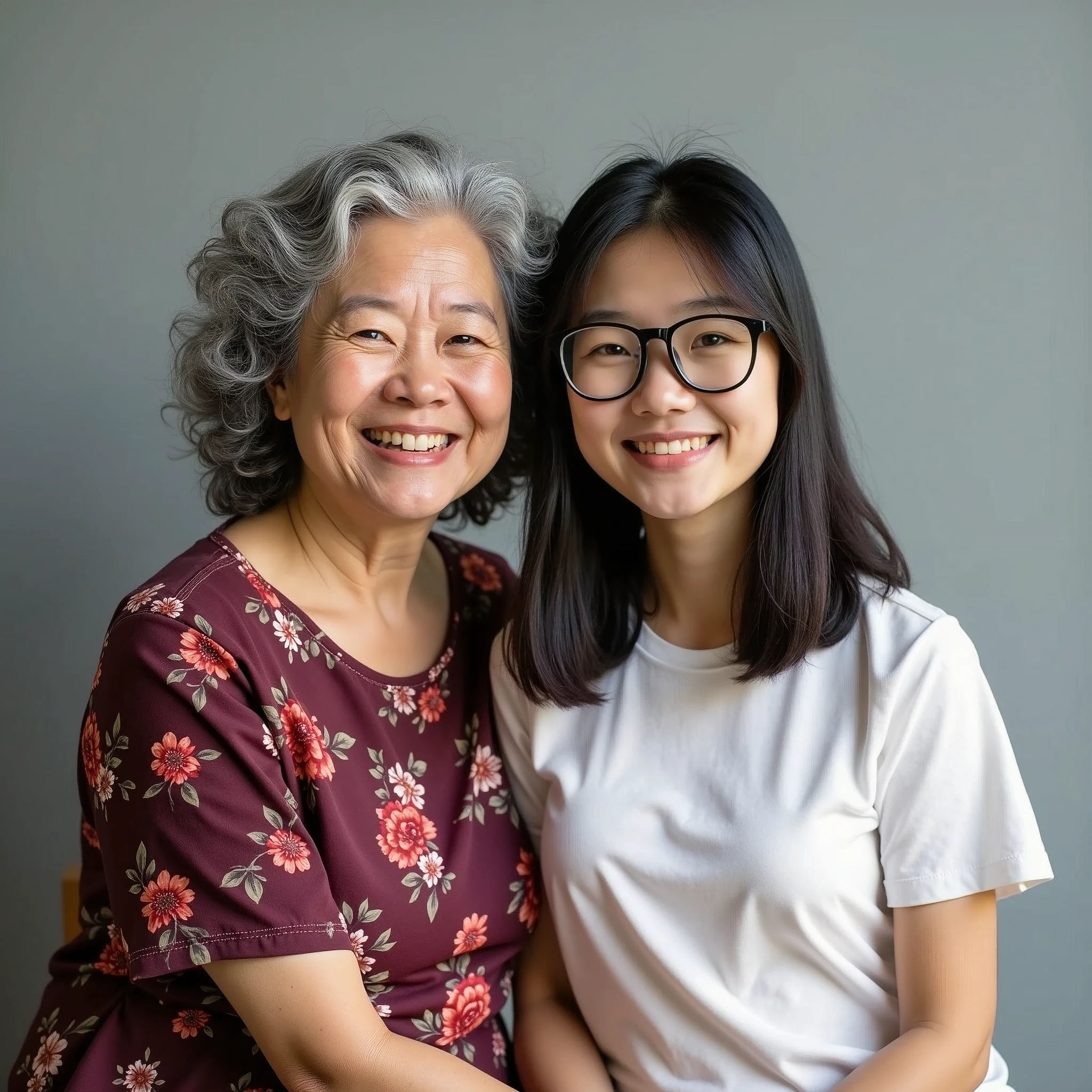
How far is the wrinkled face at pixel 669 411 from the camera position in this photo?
1.53 meters

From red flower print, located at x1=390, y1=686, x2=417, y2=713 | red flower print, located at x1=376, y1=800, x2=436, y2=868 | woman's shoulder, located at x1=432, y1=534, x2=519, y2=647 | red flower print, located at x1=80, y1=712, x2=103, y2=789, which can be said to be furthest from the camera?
woman's shoulder, located at x1=432, y1=534, x2=519, y2=647

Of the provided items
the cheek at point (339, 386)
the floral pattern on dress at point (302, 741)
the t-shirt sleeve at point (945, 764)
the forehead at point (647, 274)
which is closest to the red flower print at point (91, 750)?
the floral pattern on dress at point (302, 741)

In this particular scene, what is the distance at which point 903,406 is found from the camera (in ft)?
6.97

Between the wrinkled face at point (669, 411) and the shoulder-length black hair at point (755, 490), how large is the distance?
0.03m

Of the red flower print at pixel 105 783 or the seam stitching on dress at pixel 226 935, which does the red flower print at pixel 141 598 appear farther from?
the seam stitching on dress at pixel 226 935

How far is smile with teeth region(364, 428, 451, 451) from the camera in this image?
168cm

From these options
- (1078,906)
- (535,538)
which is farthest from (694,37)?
(1078,906)

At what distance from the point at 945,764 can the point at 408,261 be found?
39.4 inches

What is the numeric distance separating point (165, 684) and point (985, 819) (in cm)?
105

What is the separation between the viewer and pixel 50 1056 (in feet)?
5.38

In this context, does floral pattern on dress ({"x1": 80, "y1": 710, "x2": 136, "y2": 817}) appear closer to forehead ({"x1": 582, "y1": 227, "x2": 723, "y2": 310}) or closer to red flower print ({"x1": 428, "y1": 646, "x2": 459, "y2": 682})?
red flower print ({"x1": 428, "y1": 646, "x2": 459, "y2": 682})

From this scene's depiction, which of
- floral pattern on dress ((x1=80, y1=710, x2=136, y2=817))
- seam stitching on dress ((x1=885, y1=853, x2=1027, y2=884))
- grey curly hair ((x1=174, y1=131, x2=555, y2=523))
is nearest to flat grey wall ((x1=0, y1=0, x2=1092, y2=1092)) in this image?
grey curly hair ((x1=174, y1=131, x2=555, y2=523))

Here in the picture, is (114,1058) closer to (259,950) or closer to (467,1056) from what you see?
(259,950)

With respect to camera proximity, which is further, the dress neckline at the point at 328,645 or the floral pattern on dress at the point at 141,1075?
the dress neckline at the point at 328,645
